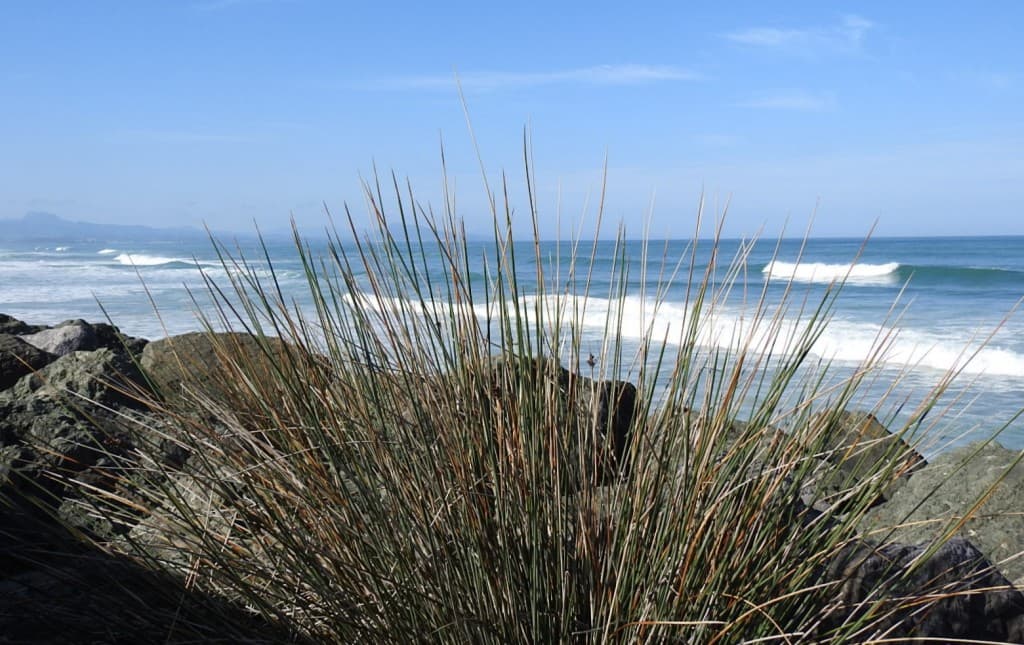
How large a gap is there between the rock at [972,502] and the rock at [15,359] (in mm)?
4662

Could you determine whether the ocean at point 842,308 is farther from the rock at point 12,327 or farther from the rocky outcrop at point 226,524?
the rock at point 12,327

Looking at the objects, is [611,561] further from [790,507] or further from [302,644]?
[302,644]

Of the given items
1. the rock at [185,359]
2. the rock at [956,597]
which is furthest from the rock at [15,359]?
the rock at [956,597]

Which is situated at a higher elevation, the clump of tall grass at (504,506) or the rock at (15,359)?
the clump of tall grass at (504,506)

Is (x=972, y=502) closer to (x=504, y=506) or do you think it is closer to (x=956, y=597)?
(x=956, y=597)

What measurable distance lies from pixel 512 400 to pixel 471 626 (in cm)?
53

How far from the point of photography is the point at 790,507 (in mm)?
2055

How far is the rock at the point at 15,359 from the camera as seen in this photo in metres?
5.03

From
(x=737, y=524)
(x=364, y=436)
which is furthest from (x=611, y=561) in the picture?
(x=364, y=436)

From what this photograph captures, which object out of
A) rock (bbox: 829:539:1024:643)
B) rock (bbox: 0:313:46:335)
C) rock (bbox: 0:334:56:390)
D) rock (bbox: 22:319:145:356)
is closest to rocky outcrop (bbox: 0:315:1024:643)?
rock (bbox: 829:539:1024:643)

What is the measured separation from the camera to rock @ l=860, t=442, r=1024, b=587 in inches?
143

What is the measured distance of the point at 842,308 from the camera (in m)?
20.0

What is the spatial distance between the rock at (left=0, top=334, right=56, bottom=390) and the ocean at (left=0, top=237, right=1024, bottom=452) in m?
0.87

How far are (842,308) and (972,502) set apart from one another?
17.1 m
